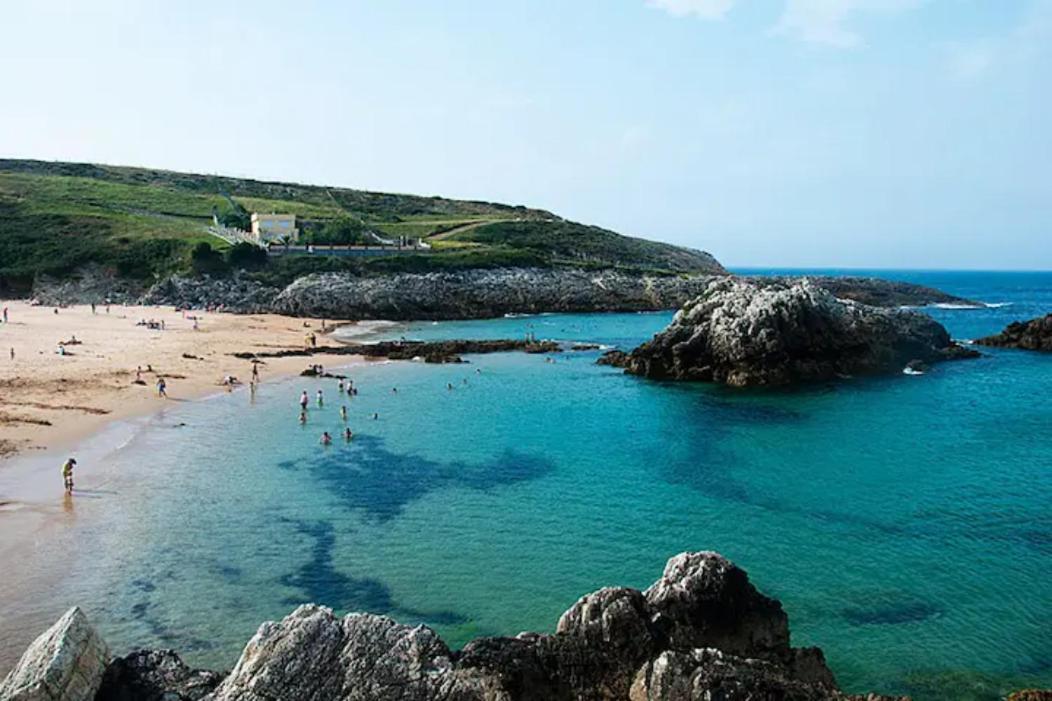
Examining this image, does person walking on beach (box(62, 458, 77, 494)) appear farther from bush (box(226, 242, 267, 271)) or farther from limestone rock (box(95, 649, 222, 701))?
bush (box(226, 242, 267, 271))

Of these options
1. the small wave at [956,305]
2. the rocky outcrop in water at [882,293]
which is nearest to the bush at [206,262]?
the rocky outcrop in water at [882,293]

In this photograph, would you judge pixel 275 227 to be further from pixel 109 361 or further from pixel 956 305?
pixel 956 305

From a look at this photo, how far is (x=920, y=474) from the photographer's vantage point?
102 ft

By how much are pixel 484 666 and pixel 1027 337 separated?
72.8 meters

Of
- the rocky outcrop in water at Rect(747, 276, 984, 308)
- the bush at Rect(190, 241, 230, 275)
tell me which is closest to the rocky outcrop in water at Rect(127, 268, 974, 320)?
the rocky outcrop in water at Rect(747, 276, 984, 308)

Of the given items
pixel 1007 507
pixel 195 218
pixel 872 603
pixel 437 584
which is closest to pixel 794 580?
pixel 872 603

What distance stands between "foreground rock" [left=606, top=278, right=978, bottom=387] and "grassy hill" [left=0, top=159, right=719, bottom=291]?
53423 millimetres

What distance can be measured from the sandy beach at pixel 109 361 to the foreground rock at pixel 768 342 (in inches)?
955

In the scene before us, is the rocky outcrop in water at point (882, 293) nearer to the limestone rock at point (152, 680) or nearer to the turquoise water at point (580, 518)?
the turquoise water at point (580, 518)

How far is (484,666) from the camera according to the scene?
1047cm

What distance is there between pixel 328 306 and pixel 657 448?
5879 centimetres

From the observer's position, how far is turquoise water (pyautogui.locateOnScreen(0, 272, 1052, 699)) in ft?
58.9

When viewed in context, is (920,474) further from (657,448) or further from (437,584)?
(437,584)

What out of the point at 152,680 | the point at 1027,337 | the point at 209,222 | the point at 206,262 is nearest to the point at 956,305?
the point at 1027,337
